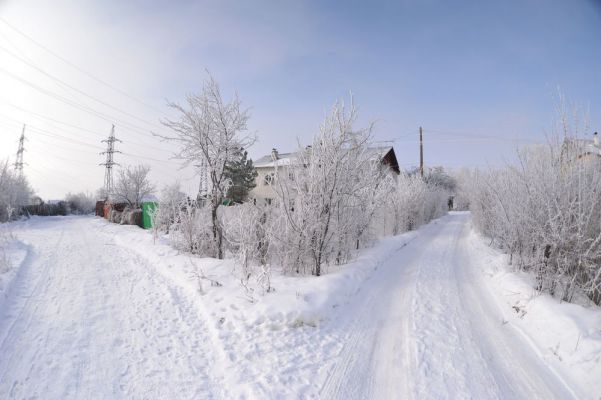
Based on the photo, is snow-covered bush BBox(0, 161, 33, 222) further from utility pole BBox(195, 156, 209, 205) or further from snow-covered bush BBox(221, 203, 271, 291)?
snow-covered bush BBox(221, 203, 271, 291)

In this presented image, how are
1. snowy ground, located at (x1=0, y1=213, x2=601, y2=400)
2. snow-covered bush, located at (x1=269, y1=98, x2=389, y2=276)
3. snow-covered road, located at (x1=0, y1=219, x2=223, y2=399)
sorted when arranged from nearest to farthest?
snow-covered road, located at (x1=0, y1=219, x2=223, y2=399), snowy ground, located at (x1=0, y1=213, x2=601, y2=400), snow-covered bush, located at (x1=269, y1=98, x2=389, y2=276)

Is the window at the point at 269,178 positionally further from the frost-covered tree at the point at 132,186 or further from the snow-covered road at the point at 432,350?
the frost-covered tree at the point at 132,186

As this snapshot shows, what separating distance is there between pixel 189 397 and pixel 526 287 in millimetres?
6564

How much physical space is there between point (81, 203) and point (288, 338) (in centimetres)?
4996

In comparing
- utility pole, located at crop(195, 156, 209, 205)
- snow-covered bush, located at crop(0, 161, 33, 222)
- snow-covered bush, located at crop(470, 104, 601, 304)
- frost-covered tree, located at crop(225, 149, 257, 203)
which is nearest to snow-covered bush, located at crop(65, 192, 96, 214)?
snow-covered bush, located at crop(0, 161, 33, 222)

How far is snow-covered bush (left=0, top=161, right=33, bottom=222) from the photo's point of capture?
20.9 meters

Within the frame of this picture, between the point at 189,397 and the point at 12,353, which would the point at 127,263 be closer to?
the point at 12,353

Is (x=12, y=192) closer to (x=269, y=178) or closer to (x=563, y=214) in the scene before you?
(x=269, y=178)

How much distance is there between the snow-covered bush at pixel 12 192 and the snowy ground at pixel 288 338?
18.5 meters

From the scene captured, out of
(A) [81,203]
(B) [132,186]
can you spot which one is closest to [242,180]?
(B) [132,186]

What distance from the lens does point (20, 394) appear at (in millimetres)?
2865

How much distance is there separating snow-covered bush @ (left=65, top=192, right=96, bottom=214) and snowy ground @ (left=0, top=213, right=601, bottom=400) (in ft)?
138

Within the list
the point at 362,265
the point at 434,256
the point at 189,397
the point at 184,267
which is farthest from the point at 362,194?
the point at 189,397

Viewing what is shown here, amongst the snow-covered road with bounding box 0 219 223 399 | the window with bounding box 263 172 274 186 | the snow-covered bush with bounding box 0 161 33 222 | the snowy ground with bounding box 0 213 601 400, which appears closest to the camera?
the snow-covered road with bounding box 0 219 223 399
